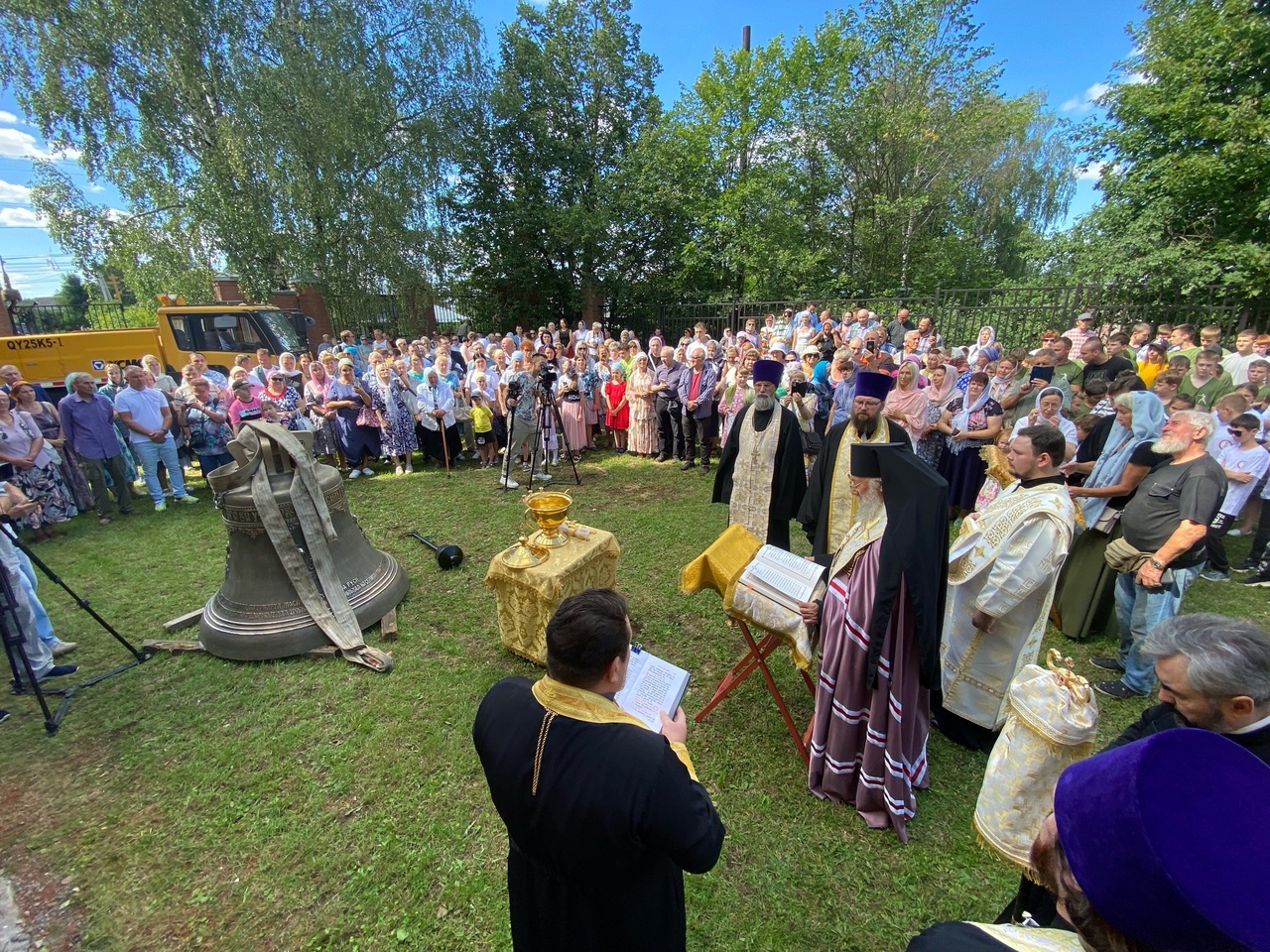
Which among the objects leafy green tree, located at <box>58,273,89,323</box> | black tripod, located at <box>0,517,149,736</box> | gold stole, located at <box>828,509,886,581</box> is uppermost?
leafy green tree, located at <box>58,273,89,323</box>

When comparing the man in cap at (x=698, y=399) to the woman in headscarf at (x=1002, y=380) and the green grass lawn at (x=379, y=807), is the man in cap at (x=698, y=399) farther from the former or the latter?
the green grass lawn at (x=379, y=807)

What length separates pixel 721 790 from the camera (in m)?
3.50

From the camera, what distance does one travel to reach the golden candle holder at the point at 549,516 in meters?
4.78

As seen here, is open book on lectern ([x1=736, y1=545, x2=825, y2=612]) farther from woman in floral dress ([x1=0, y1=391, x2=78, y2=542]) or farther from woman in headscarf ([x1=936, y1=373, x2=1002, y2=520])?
woman in floral dress ([x1=0, y1=391, x2=78, y2=542])

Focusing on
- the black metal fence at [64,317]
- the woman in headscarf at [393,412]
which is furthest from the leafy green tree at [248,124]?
the woman in headscarf at [393,412]

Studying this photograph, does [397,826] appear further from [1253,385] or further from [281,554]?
[1253,385]

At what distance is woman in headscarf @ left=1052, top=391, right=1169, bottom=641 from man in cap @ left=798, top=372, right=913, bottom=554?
188 centimetres

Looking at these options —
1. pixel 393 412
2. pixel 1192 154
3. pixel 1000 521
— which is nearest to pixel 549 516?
pixel 1000 521

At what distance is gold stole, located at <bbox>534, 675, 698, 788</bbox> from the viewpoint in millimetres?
1543

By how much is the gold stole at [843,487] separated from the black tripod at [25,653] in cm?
556

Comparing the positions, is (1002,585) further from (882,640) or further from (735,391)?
(735,391)

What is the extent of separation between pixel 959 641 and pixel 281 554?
5200 millimetres

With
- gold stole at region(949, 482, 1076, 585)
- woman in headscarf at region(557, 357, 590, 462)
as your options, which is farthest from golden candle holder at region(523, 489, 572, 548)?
woman in headscarf at region(557, 357, 590, 462)

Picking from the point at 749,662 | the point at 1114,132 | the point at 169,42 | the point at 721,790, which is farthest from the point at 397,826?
the point at 169,42
